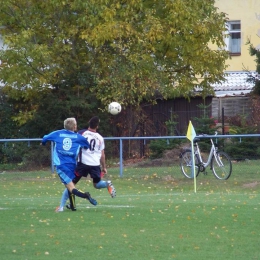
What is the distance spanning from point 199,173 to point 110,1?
850 cm

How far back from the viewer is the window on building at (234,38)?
41.2 meters

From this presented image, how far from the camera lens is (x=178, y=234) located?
10703 mm

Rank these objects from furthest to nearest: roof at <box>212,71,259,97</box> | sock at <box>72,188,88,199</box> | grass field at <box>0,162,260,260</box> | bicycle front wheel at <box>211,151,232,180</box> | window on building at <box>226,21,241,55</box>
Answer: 1. window on building at <box>226,21,241,55</box>
2. roof at <box>212,71,259,97</box>
3. bicycle front wheel at <box>211,151,232,180</box>
4. sock at <box>72,188,88,199</box>
5. grass field at <box>0,162,260,260</box>

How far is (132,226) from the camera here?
11531 millimetres

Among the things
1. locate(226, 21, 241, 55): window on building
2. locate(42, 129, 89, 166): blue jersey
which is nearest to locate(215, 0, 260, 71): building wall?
locate(226, 21, 241, 55): window on building

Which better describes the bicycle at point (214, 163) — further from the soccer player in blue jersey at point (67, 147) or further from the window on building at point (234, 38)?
the window on building at point (234, 38)

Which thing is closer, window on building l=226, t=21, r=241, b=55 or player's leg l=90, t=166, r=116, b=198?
player's leg l=90, t=166, r=116, b=198

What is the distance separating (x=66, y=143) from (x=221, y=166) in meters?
9.03

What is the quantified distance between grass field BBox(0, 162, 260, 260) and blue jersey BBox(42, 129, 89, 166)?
3.10 ft

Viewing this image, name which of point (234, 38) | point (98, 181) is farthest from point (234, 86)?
point (98, 181)

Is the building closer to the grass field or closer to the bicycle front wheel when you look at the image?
the bicycle front wheel

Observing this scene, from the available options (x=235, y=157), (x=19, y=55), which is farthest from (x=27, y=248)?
(x=19, y=55)

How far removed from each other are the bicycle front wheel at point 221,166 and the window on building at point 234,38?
20.5 metres

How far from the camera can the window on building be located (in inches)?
1622
